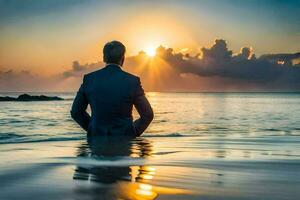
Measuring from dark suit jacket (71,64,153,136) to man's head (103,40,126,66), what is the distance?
83mm

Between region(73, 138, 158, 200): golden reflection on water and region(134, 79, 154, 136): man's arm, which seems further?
region(134, 79, 154, 136): man's arm

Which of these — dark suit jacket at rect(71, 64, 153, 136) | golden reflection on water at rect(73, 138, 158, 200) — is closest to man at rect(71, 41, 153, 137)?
dark suit jacket at rect(71, 64, 153, 136)

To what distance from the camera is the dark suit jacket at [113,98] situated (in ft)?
20.1

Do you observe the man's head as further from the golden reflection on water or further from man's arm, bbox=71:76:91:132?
the golden reflection on water

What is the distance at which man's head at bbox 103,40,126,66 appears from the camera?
6191mm

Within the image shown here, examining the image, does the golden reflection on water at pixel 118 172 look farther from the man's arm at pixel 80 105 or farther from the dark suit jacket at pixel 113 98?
the man's arm at pixel 80 105

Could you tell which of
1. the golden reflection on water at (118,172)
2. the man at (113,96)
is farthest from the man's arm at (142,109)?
the golden reflection on water at (118,172)

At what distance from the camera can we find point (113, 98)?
20.0 feet

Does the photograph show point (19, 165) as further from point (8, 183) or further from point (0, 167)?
point (8, 183)

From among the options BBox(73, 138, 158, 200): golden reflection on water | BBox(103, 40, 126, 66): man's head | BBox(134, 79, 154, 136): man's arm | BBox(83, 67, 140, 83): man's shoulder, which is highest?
BBox(103, 40, 126, 66): man's head

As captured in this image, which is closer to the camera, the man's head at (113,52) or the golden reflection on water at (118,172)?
the golden reflection on water at (118,172)

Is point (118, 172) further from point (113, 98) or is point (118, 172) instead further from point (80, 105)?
point (80, 105)

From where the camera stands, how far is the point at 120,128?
616 cm

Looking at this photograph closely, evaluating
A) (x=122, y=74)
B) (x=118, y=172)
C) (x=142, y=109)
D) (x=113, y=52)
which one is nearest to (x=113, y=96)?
(x=122, y=74)
